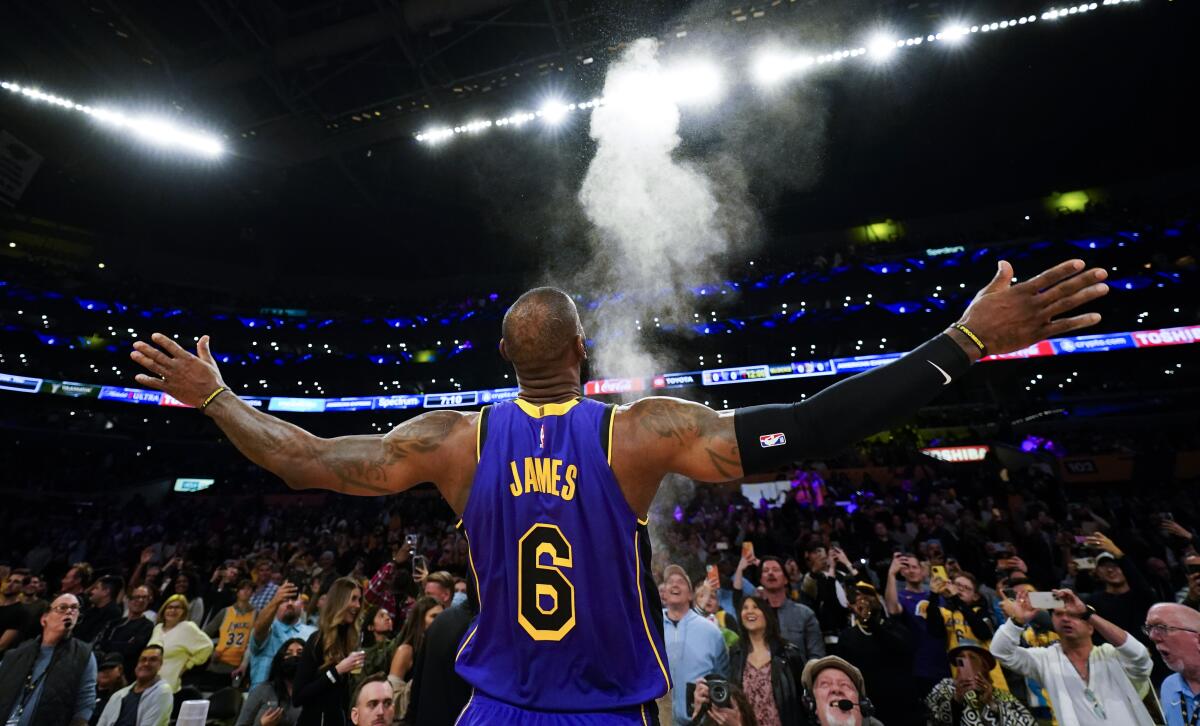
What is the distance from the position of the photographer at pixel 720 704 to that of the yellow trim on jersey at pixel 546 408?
8.67 ft

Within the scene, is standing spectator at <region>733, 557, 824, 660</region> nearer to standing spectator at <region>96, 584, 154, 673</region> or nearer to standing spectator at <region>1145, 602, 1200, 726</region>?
standing spectator at <region>1145, 602, 1200, 726</region>

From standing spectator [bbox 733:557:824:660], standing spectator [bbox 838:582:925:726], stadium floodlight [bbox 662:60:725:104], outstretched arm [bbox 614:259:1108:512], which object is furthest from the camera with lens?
stadium floodlight [bbox 662:60:725:104]

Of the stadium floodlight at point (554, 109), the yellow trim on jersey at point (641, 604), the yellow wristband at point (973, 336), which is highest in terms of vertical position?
the stadium floodlight at point (554, 109)

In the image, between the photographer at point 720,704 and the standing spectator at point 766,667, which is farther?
the standing spectator at point 766,667

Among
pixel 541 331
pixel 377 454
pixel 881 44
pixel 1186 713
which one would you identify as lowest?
A: pixel 1186 713

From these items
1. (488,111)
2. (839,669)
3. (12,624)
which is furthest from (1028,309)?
(488,111)

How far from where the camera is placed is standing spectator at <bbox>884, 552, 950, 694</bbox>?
4902 mm

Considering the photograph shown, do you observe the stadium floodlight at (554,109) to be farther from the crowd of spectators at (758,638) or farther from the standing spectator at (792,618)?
the standing spectator at (792,618)

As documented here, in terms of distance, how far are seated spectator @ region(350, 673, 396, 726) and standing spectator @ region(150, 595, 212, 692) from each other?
10.2ft

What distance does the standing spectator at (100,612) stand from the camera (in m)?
6.33

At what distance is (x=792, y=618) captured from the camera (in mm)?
5492

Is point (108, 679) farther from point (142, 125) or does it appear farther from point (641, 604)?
point (142, 125)

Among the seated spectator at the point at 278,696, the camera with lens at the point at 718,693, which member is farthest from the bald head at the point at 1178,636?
the seated spectator at the point at 278,696

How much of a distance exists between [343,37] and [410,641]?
40.5 ft
